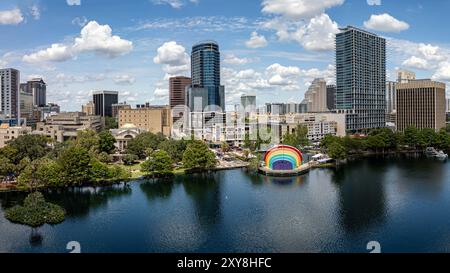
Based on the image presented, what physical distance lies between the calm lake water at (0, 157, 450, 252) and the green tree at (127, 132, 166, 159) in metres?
4.20

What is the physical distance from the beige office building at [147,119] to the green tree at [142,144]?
5558 millimetres

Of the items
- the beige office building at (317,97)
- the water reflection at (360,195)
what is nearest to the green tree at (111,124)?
the beige office building at (317,97)

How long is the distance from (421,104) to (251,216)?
70.0 ft

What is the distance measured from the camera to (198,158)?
13086 mm

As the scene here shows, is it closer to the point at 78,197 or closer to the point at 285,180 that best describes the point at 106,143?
the point at 78,197

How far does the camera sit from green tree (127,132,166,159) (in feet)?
50.9

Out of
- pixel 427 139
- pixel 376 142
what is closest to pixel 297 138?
pixel 376 142

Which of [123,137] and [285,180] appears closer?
[285,180]

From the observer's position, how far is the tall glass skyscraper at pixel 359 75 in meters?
25.7

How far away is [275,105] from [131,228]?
1077 inches

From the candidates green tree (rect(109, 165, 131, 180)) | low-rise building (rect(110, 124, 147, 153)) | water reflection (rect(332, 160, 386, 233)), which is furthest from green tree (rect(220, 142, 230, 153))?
green tree (rect(109, 165, 131, 180))

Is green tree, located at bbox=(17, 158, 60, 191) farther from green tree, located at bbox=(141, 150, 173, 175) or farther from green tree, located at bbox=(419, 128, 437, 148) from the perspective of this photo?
green tree, located at bbox=(419, 128, 437, 148)
